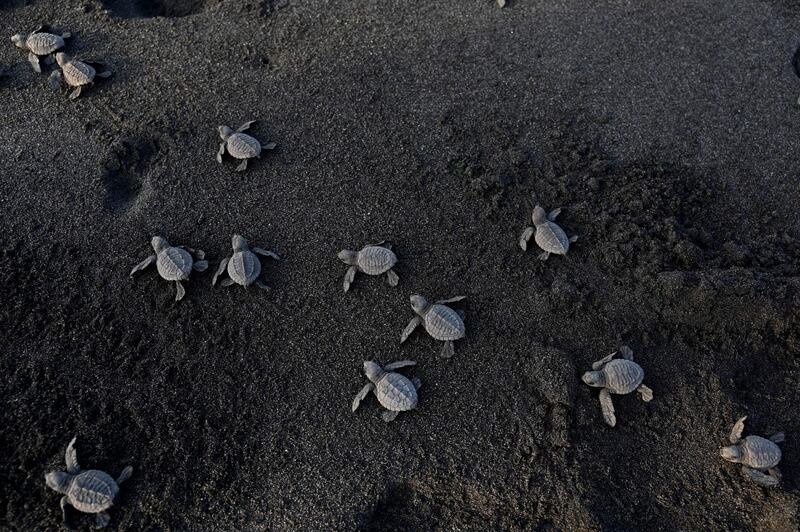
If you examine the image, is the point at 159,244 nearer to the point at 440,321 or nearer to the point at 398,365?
the point at 398,365

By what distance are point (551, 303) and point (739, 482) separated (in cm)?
144

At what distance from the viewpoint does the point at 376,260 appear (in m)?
3.43

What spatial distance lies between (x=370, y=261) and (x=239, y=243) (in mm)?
888

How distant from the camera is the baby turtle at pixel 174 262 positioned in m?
3.42

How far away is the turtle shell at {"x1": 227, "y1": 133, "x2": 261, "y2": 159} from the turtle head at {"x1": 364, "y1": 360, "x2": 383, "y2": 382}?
5.71ft

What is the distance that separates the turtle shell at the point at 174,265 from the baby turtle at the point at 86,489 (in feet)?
3.86

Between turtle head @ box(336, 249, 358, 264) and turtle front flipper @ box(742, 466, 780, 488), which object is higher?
turtle head @ box(336, 249, 358, 264)

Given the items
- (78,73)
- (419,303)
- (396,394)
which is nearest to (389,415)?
(396,394)

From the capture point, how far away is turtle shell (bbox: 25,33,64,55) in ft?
14.4

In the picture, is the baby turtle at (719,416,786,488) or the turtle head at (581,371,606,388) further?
the turtle head at (581,371,606,388)

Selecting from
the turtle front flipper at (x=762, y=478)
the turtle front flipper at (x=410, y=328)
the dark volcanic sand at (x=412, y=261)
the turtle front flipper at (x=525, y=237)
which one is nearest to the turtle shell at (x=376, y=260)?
the dark volcanic sand at (x=412, y=261)

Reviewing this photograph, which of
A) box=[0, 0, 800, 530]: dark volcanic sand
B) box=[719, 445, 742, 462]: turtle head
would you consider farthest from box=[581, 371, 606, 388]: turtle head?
box=[719, 445, 742, 462]: turtle head

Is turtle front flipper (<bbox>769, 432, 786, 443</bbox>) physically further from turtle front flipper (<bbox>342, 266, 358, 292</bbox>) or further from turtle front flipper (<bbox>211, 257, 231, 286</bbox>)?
turtle front flipper (<bbox>211, 257, 231, 286</bbox>)

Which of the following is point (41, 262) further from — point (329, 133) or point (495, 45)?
point (495, 45)
